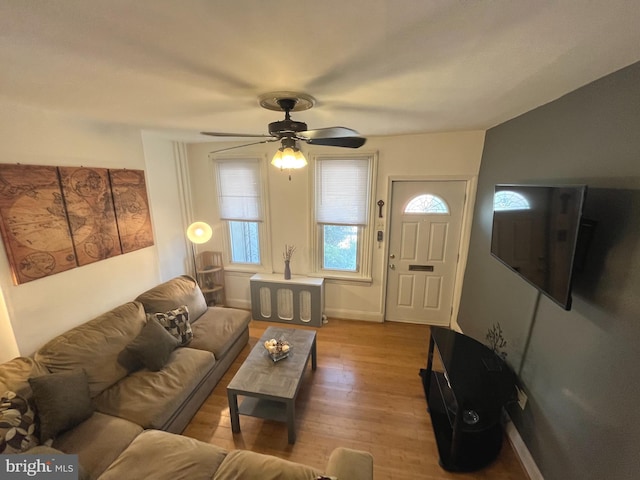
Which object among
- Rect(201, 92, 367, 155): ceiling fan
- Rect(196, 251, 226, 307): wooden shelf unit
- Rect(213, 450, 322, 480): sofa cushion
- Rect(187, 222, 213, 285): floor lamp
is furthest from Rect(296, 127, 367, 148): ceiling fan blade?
Rect(196, 251, 226, 307): wooden shelf unit

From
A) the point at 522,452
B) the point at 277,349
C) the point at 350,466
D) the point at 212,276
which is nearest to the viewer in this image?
the point at 350,466

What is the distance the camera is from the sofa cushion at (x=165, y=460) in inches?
55.1

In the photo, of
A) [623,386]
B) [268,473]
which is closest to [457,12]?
[623,386]

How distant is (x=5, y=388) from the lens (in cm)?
160

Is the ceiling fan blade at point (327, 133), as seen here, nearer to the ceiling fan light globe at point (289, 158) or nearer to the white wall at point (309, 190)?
the ceiling fan light globe at point (289, 158)

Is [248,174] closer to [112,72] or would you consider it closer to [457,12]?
[112,72]

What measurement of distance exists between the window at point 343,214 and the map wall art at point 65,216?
2.13m

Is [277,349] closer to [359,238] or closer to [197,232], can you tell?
[359,238]

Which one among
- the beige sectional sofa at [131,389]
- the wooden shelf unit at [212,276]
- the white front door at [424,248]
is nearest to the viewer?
the beige sectional sofa at [131,389]

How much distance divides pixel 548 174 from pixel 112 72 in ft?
8.90

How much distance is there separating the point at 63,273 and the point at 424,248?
12.2ft

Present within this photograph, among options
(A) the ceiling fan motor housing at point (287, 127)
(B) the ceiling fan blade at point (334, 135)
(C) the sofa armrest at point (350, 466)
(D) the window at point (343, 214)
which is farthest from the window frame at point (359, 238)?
(C) the sofa armrest at point (350, 466)

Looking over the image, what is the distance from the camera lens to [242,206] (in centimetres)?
380

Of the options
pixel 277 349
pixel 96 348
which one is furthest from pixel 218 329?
pixel 96 348
